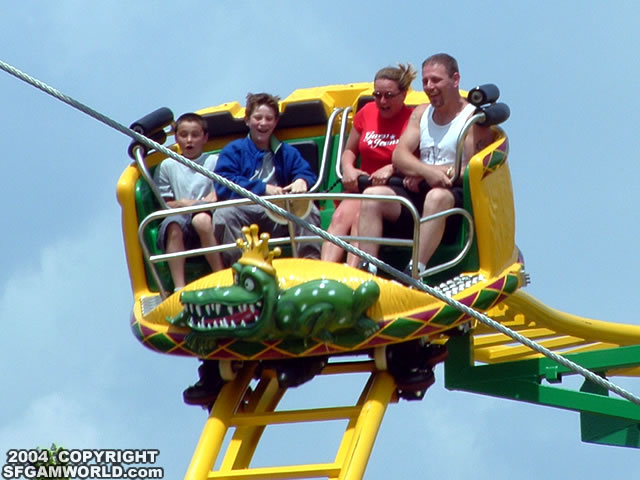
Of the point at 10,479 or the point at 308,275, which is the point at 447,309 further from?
the point at 10,479

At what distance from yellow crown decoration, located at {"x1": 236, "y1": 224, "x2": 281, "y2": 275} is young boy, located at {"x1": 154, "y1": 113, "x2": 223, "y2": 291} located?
0.81 meters

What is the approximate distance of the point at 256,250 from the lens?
10141mm

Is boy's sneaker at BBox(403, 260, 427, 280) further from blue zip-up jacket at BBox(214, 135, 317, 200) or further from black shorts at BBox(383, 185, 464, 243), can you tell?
blue zip-up jacket at BBox(214, 135, 317, 200)

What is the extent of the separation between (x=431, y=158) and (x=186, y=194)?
1.47 meters

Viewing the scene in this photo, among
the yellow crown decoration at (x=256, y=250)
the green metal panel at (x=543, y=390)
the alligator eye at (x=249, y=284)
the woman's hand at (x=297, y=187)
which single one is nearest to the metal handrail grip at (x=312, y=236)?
the yellow crown decoration at (x=256, y=250)

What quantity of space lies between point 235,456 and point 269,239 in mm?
1186

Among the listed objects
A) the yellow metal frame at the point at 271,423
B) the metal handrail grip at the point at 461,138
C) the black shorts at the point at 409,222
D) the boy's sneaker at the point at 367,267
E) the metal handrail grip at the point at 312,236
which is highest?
the metal handrail grip at the point at 461,138

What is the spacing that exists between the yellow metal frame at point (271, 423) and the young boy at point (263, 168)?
72cm

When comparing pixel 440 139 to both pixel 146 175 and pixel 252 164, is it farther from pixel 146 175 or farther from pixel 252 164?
pixel 146 175

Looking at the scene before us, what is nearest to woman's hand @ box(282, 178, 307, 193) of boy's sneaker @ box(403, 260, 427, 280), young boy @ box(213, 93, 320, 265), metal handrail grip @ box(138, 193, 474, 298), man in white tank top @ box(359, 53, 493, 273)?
young boy @ box(213, 93, 320, 265)

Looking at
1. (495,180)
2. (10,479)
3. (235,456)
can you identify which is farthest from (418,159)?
(10,479)

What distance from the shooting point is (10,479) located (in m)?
10.9

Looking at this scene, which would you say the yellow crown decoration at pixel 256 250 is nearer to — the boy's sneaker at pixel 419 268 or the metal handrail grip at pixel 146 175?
the boy's sneaker at pixel 419 268

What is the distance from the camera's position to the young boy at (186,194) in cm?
1100
